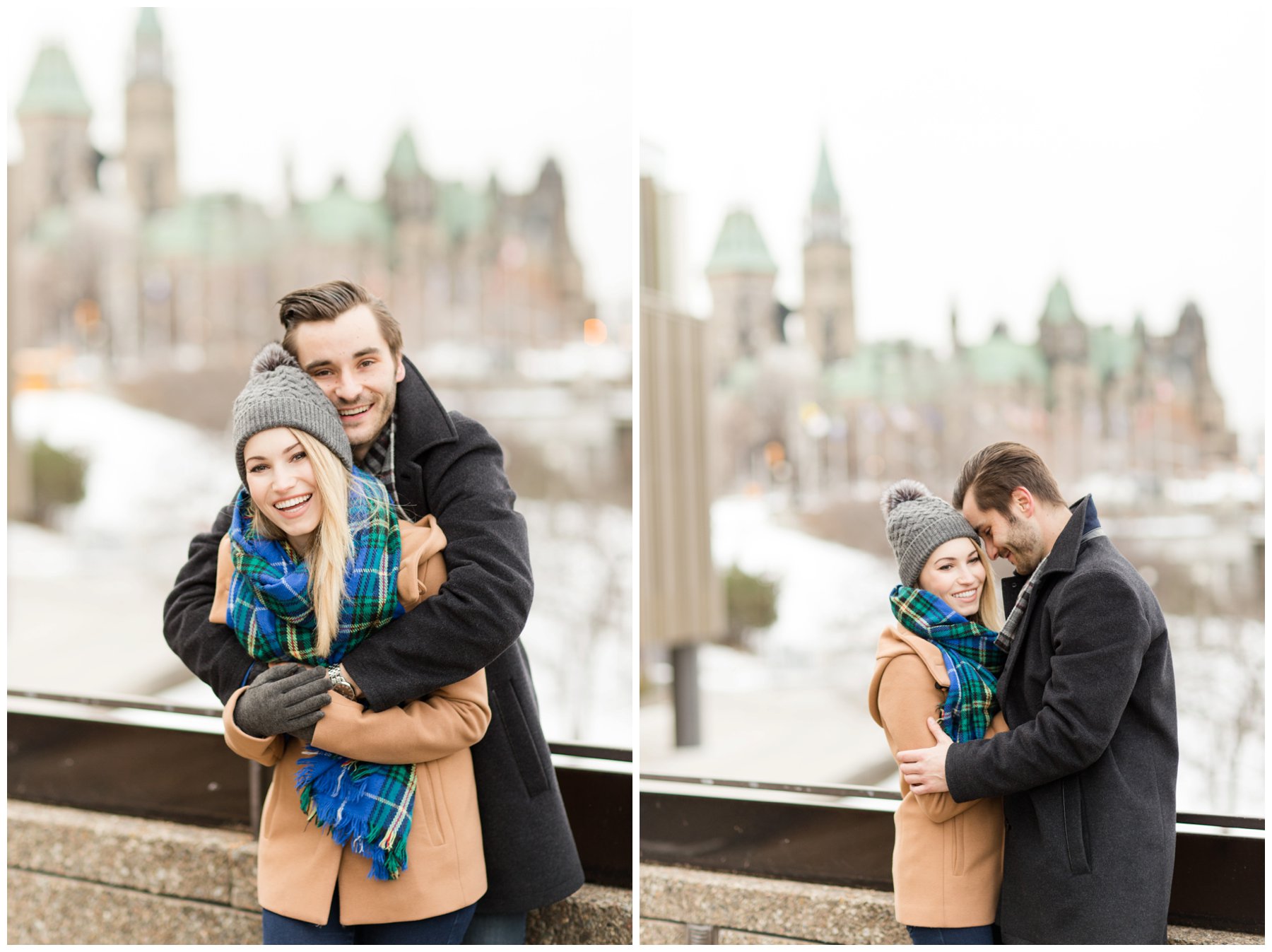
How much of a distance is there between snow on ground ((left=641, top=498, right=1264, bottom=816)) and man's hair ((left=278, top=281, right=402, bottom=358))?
12.3 meters

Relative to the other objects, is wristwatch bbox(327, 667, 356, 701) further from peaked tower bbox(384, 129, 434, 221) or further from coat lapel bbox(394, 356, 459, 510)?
peaked tower bbox(384, 129, 434, 221)

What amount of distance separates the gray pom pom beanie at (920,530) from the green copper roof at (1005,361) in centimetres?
3232

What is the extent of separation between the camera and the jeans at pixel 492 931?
206 cm

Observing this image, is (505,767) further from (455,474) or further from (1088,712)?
(1088,712)

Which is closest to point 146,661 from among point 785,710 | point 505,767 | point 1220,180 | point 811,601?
point 785,710

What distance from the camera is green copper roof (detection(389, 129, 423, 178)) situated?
39.8 metres

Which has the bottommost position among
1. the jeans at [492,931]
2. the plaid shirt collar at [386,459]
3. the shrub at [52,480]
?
the jeans at [492,931]

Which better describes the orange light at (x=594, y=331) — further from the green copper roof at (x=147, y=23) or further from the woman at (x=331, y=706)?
the woman at (x=331, y=706)

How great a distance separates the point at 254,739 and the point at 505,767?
420 millimetres

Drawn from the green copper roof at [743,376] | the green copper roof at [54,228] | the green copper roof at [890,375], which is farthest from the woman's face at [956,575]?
the green copper roof at [54,228]

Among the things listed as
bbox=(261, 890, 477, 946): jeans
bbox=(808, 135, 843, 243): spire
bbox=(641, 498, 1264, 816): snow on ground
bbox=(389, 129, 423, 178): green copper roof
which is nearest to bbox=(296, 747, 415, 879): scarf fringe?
bbox=(261, 890, 477, 946): jeans

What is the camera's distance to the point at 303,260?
3819 centimetres

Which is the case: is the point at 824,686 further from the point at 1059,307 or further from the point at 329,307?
the point at 329,307

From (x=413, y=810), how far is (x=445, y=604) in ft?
1.13
